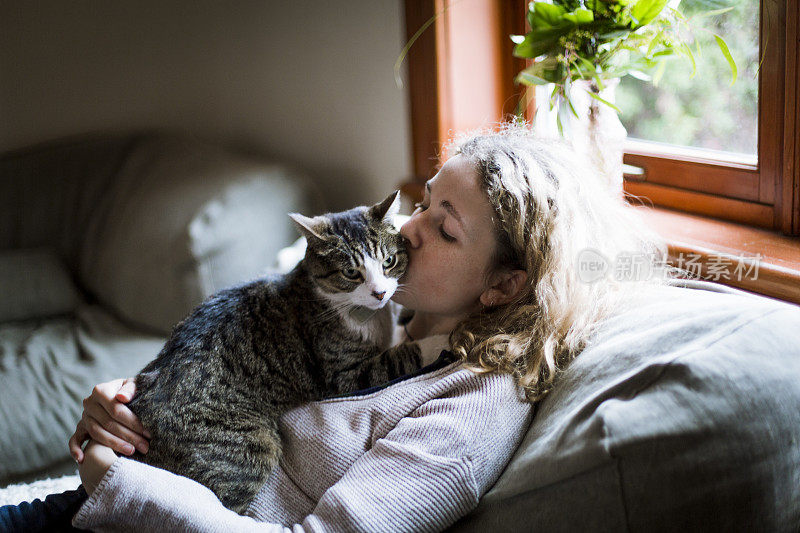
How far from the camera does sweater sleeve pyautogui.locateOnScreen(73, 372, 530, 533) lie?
1.02m

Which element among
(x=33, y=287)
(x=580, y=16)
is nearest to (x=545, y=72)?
(x=580, y=16)

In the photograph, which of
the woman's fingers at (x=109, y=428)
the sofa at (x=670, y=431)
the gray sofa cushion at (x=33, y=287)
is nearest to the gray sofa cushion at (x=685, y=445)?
the sofa at (x=670, y=431)

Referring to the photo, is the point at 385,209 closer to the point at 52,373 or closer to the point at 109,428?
the point at 109,428

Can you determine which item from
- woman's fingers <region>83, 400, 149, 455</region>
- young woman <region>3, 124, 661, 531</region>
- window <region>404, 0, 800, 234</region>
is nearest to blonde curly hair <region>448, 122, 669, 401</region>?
young woman <region>3, 124, 661, 531</region>

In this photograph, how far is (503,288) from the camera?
140 centimetres

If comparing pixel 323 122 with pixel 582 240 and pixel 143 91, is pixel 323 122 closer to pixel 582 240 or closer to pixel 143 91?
pixel 143 91

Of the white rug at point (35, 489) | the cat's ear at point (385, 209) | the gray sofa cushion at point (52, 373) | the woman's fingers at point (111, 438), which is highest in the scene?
the cat's ear at point (385, 209)

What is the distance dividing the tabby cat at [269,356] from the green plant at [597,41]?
48 centimetres

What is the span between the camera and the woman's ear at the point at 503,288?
137cm

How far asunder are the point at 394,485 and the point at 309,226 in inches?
25.3

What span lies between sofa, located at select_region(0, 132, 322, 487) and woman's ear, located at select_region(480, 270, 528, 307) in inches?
44.5

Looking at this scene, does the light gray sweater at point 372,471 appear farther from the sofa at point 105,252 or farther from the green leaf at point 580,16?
the sofa at point 105,252

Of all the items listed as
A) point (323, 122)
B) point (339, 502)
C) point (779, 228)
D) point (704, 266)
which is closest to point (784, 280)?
point (704, 266)

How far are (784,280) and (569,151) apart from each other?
490mm
